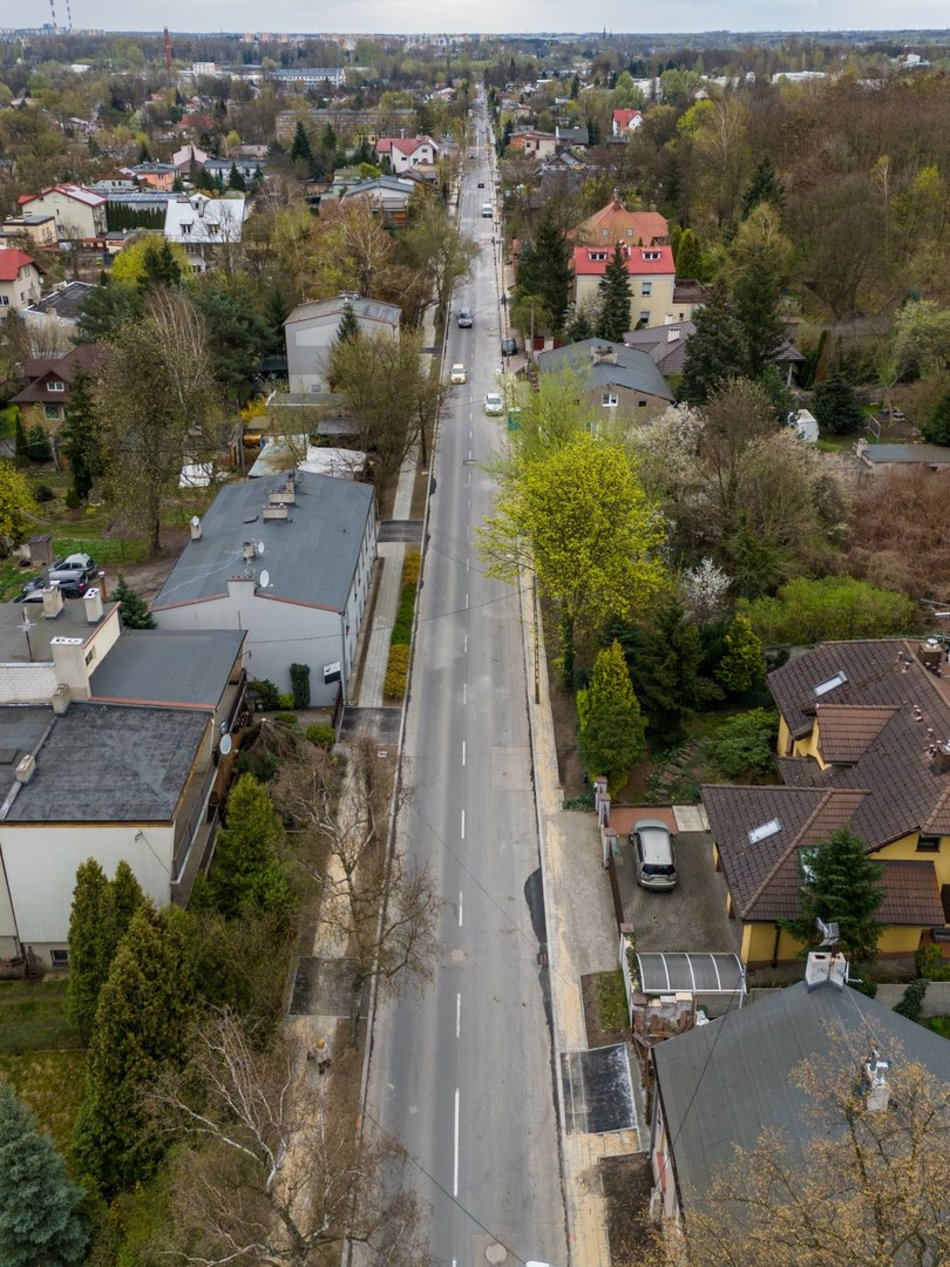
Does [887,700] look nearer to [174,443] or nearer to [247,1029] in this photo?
[247,1029]

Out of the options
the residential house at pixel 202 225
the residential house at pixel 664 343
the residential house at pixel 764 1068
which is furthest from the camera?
the residential house at pixel 202 225

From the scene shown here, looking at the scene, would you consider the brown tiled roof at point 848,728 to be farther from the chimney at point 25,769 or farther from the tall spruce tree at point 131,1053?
the chimney at point 25,769

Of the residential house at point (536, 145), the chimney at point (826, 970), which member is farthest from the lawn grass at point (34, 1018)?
the residential house at point (536, 145)

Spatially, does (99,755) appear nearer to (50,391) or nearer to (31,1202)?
(31,1202)

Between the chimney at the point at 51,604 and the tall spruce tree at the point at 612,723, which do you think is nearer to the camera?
the tall spruce tree at the point at 612,723

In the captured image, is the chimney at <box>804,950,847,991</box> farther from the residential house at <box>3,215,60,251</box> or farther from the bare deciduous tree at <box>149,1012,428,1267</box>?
the residential house at <box>3,215,60,251</box>

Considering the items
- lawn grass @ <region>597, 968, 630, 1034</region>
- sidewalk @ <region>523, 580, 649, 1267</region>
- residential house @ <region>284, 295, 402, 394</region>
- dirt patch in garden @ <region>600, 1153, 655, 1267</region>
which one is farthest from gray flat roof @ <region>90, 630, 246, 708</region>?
residential house @ <region>284, 295, 402, 394</region>

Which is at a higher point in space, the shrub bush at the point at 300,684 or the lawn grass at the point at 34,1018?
the shrub bush at the point at 300,684
